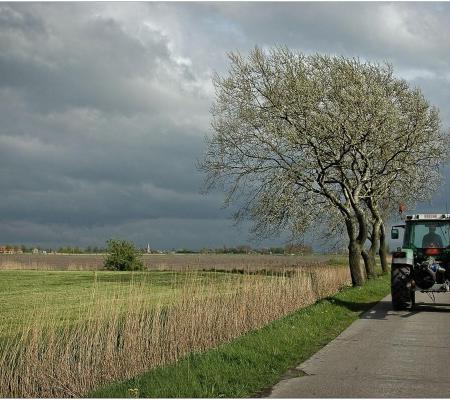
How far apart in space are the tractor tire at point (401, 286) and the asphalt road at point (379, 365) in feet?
6.65

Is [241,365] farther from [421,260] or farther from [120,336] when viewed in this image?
[421,260]

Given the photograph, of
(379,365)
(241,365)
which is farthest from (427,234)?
(241,365)

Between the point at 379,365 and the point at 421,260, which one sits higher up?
the point at 421,260

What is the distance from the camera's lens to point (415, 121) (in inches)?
1197

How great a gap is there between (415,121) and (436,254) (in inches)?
508

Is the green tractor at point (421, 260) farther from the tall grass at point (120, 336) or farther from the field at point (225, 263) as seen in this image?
the tall grass at point (120, 336)

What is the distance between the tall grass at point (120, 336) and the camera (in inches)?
391

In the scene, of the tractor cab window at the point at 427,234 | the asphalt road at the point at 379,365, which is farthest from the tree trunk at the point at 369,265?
the asphalt road at the point at 379,365

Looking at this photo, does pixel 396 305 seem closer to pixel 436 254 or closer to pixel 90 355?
pixel 436 254

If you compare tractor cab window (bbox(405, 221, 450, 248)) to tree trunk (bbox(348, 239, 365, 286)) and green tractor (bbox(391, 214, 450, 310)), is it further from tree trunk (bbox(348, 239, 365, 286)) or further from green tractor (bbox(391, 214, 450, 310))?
tree trunk (bbox(348, 239, 365, 286))

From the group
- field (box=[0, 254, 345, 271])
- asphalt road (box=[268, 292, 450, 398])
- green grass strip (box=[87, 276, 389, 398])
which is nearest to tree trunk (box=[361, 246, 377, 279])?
field (box=[0, 254, 345, 271])

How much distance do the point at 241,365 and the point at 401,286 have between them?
30.8 ft

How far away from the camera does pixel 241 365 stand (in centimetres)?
998

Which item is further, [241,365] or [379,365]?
[379,365]
